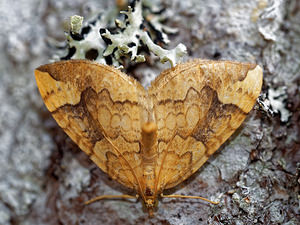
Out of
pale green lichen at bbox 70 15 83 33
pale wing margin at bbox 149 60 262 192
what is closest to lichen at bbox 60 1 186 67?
pale green lichen at bbox 70 15 83 33

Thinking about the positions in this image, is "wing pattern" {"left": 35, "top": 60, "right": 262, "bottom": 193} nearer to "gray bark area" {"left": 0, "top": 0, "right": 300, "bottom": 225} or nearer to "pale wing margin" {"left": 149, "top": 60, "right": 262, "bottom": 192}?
"pale wing margin" {"left": 149, "top": 60, "right": 262, "bottom": 192}

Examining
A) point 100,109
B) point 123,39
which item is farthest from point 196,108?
point 123,39

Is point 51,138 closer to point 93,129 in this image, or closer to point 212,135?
point 93,129

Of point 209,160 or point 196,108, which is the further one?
point 209,160

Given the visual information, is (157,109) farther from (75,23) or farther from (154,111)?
(75,23)

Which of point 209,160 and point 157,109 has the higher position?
point 157,109

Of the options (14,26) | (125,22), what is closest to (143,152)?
(125,22)

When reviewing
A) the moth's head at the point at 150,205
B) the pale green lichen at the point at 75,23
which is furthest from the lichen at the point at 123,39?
the moth's head at the point at 150,205
